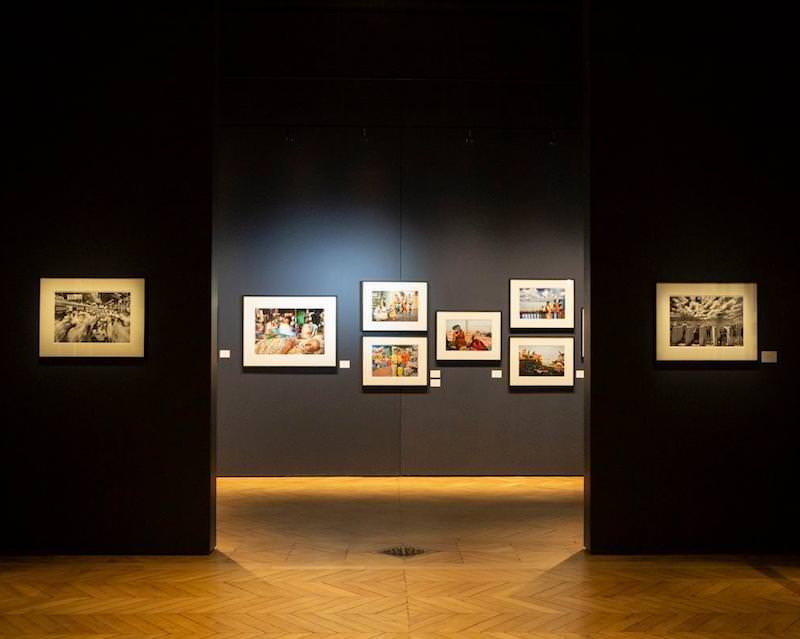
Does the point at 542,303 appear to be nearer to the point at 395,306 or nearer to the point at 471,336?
the point at 471,336

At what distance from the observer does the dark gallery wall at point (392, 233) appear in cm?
1138

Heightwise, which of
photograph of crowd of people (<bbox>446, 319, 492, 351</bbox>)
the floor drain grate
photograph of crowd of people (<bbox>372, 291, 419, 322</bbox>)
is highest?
photograph of crowd of people (<bbox>372, 291, 419, 322</bbox>)

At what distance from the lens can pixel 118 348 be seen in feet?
22.9

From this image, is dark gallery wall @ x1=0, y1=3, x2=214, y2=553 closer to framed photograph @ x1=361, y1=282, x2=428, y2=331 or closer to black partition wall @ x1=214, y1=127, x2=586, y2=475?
black partition wall @ x1=214, y1=127, x2=586, y2=475

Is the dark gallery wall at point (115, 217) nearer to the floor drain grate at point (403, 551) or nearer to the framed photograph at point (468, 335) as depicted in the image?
the floor drain grate at point (403, 551)

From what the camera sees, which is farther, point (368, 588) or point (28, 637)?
point (368, 588)

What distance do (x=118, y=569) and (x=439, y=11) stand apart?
770 centimetres

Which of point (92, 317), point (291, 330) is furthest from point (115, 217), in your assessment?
point (291, 330)

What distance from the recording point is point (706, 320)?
281 inches

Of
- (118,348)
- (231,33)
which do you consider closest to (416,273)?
(231,33)

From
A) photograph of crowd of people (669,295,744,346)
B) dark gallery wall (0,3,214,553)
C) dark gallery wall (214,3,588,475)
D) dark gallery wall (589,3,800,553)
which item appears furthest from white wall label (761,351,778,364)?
dark gallery wall (214,3,588,475)

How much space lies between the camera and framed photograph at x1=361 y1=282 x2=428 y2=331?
11453 mm

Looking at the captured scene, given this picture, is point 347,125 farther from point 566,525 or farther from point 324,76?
point 566,525

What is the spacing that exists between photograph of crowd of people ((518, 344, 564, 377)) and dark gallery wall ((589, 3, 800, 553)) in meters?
4.46
